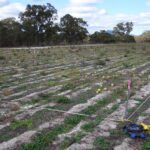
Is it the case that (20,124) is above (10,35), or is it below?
below

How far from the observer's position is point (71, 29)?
76250mm

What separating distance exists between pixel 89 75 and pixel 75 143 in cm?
887

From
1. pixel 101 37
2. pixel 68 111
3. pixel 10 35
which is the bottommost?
pixel 101 37

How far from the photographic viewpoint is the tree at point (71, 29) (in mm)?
76500

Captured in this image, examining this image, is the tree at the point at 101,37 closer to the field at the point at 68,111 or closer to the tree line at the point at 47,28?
the tree line at the point at 47,28

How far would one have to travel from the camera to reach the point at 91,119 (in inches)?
319

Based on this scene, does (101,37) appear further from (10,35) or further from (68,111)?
(68,111)

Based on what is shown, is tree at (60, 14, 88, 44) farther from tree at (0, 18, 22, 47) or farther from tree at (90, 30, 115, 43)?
tree at (0, 18, 22, 47)

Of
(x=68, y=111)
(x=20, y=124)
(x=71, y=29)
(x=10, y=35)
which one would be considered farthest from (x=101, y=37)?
(x=20, y=124)

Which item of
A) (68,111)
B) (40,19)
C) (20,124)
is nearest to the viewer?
(20,124)

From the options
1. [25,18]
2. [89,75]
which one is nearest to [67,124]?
[89,75]

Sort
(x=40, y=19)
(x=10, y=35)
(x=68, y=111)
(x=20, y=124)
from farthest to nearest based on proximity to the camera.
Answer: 1. (x=40, y=19)
2. (x=10, y=35)
3. (x=68, y=111)
4. (x=20, y=124)

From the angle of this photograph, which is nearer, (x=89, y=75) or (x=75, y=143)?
(x=75, y=143)

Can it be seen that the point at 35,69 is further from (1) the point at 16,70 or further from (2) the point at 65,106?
(2) the point at 65,106
